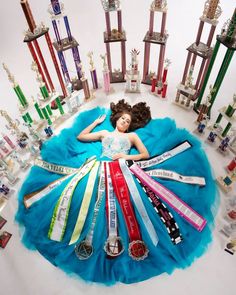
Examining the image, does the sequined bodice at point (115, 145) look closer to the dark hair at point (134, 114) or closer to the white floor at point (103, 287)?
the dark hair at point (134, 114)

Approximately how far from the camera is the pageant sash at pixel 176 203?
207 cm

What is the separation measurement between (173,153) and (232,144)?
0.65m

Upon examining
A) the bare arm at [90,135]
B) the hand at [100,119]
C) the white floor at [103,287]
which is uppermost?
the hand at [100,119]

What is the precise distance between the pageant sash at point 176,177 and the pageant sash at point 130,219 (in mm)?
287

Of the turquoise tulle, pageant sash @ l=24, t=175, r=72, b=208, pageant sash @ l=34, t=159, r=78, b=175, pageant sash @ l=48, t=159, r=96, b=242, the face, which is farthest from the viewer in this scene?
the face

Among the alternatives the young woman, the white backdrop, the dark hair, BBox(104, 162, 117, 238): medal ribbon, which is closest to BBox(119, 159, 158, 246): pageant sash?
BBox(104, 162, 117, 238): medal ribbon

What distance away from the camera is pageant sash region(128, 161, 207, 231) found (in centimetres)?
207

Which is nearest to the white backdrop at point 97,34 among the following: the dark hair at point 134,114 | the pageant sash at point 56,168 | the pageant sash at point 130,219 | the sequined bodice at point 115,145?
the dark hair at point 134,114

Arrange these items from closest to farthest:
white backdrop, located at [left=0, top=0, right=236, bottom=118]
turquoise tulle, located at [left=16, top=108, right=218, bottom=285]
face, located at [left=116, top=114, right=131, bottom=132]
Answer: turquoise tulle, located at [left=16, top=108, right=218, bottom=285]
face, located at [left=116, top=114, right=131, bottom=132]
white backdrop, located at [left=0, top=0, right=236, bottom=118]

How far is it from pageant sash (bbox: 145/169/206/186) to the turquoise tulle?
0.15 ft

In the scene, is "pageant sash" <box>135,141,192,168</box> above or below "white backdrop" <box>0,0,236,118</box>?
below

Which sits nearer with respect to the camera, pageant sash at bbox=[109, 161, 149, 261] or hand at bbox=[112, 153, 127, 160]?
pageant sash at bbox=[109, 161, 149, 261]

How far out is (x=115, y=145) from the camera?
2.46 metres

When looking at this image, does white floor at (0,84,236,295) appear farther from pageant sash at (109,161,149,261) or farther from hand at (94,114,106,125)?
hand at (94,114,106,125)
